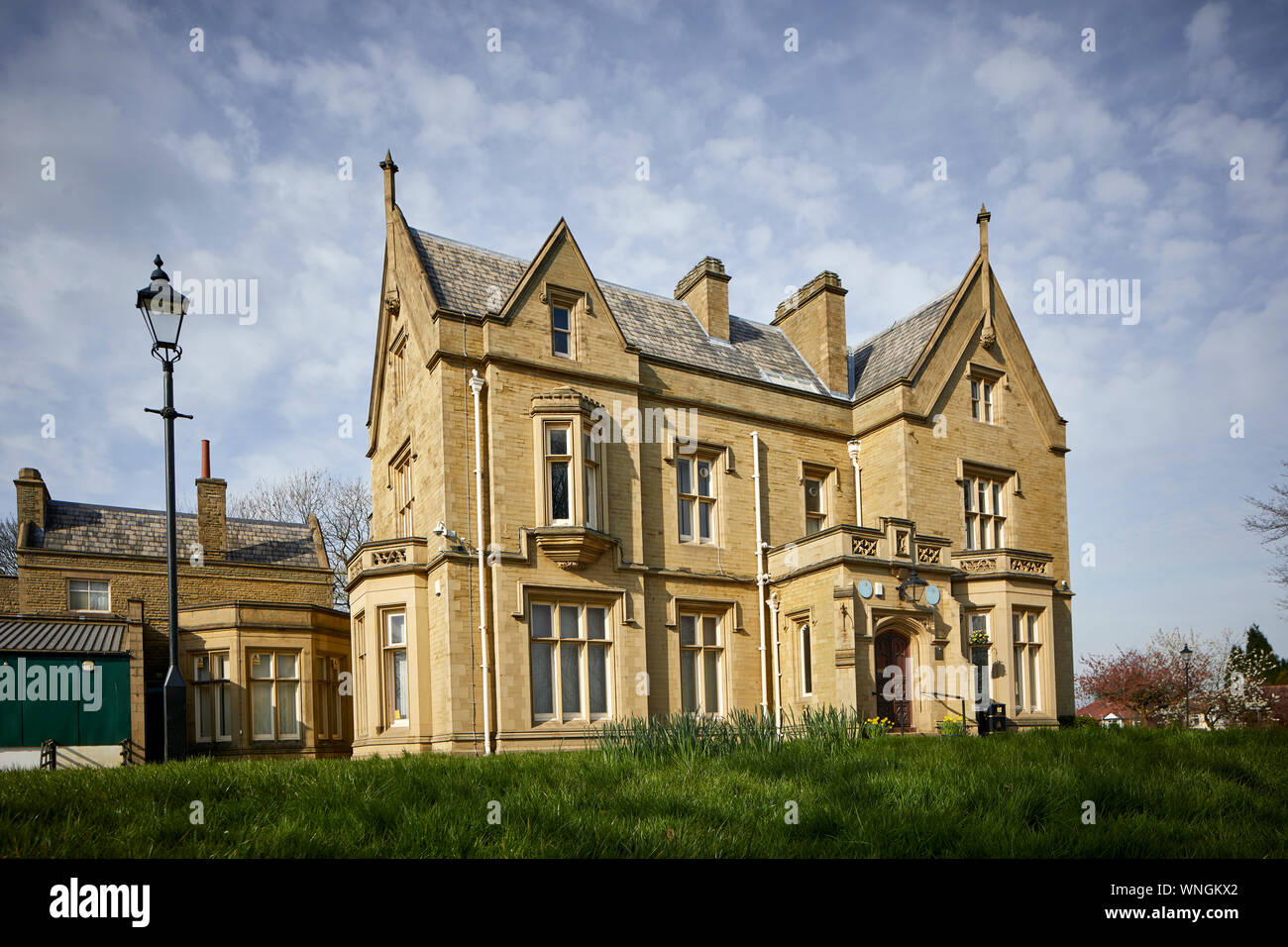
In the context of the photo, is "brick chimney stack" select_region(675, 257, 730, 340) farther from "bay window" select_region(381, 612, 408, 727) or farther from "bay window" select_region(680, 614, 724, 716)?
"bay window" select_region(381, 612, 408, 727)

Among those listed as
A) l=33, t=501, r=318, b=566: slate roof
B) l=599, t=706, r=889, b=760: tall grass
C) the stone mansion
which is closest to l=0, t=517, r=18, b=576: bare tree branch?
l=33, t=501, r=318, b=566: slate roof

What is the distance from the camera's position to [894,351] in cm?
2716

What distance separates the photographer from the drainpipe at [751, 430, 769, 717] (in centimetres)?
2214

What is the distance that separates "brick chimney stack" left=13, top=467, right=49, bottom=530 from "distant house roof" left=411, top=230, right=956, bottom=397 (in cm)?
1785

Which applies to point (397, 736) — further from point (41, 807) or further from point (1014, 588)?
point (1014, 588)

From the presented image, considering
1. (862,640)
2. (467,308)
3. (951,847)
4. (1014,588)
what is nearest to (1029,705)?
(1014,588)

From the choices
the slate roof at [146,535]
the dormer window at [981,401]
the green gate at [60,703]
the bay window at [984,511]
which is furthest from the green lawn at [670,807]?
the slate roof at [146,535]

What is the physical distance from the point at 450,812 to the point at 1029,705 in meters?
19.5

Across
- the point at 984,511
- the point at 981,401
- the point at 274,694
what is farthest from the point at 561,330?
the point at 274,694

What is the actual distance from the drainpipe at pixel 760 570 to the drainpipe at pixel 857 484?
10.00 feet

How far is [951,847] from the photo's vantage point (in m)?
6.95

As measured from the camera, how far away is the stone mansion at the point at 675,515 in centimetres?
1933

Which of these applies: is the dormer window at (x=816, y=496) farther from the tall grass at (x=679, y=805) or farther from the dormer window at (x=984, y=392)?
the tall grass at (x=679, y=805)

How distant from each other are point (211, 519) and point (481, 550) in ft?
61.1
